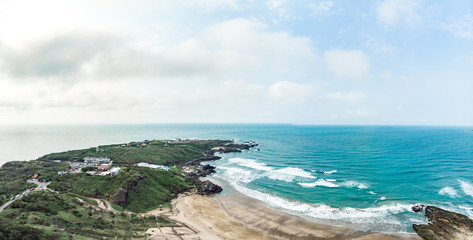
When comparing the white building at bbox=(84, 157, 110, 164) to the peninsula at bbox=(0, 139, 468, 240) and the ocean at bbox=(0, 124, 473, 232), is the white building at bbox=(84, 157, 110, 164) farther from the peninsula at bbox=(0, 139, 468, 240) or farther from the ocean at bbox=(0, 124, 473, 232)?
the ocean at bbox=(0, 124, 473, 232)

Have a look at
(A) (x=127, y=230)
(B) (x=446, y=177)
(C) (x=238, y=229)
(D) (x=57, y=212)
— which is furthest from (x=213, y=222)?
(B) (x=446, y=177)

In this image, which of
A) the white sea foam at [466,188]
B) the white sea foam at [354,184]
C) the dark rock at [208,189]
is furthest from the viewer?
the white sea foam at [354,184]

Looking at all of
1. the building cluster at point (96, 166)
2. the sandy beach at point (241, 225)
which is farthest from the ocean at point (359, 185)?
the building cluster at point (96, 166)

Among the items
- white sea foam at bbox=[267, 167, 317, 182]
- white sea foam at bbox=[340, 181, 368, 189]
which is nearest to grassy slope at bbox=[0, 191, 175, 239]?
white sea foam at bbox=[267, 167, 317, 182]

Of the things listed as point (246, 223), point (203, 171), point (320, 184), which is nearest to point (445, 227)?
point (320, 184)

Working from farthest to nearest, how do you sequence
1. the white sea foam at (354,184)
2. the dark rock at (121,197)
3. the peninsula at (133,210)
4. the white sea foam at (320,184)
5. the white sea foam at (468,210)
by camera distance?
the white sea foam at (320,184) → the white sea foam at (354,184) → the dark rock at (121,197) → the white sea foam at (468,210) → the peninsula at (133,210)

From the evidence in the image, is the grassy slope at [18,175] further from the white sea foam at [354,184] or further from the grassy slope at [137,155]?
the white sea foam at [354,184]

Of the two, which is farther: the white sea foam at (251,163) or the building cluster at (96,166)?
the white sea foam at (251,163)
